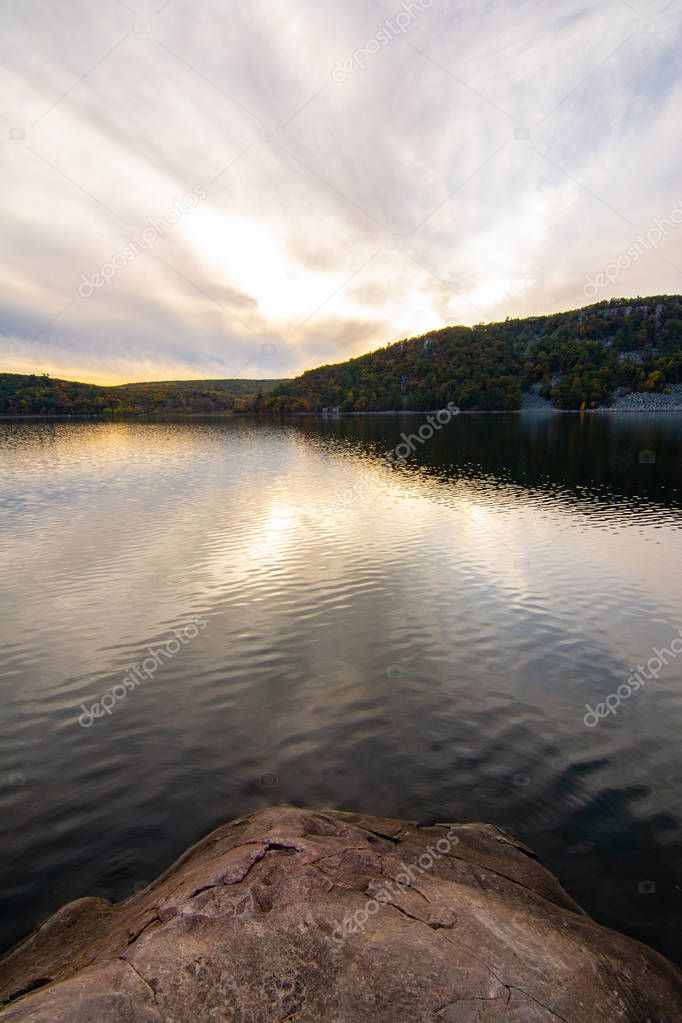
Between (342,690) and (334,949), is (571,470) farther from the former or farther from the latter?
(334,949)

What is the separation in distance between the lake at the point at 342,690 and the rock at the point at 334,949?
1181 millimetres

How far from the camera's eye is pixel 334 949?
5066 mm

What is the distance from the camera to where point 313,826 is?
24.7ft

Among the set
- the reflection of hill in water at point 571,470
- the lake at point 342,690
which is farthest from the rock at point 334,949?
the reflection of hill in water at point 571,470

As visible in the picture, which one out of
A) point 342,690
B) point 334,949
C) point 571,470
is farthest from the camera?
point 571,470

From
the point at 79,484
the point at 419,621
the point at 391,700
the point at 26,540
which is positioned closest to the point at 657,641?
the point at 419,621

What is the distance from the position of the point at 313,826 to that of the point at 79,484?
50.8 m

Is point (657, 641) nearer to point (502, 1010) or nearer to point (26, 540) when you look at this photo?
point (502, 1010)

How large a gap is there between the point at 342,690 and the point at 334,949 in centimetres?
826

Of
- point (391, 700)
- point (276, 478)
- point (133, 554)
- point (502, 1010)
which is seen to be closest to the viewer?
point (502, 1010)

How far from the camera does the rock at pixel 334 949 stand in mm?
4391

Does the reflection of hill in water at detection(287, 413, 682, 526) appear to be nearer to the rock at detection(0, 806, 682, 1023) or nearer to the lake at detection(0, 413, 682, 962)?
the lake at detection(0, 413, 682, 962)

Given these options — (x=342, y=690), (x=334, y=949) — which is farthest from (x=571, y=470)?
(x=334, y=949)

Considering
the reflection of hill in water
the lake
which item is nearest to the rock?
the lake
